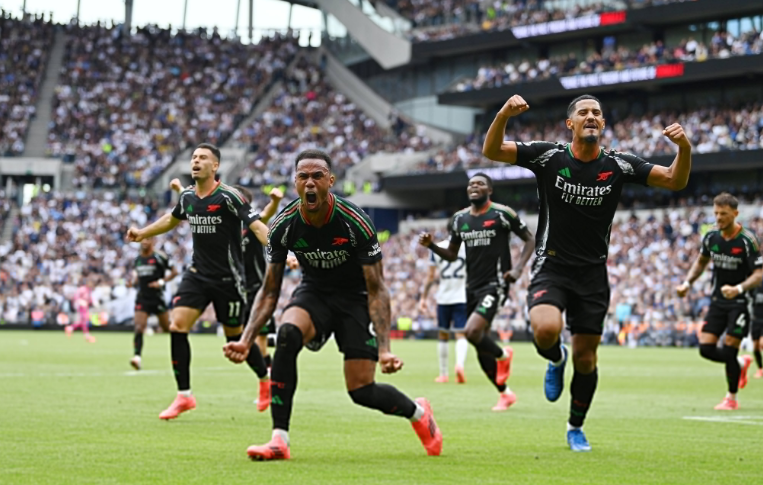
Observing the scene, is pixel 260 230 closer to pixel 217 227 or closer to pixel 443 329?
pixel 217 227

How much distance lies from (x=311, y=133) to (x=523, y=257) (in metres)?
49.7

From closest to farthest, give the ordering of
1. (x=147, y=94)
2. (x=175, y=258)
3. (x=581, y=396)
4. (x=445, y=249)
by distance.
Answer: (x=581, y=396) < (x=445, y=249) < (x=175, y=258) < (x=147, y=94)

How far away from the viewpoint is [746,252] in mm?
14094

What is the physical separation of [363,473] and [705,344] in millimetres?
7791

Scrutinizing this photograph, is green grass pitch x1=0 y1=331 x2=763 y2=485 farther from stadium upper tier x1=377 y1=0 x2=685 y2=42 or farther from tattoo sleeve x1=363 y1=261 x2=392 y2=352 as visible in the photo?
stadium upper tier x1=377 y1=0 x2=685 y2=42

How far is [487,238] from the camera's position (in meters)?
14.8

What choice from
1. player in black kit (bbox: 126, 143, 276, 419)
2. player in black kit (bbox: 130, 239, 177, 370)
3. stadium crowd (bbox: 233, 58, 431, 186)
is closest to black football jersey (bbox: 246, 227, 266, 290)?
player in black kit (bbox: 126, 143, 276, 419)

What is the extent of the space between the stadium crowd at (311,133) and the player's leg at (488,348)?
4433 centimetres

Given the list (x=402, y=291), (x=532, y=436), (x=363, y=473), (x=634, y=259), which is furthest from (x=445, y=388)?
(x=402, y=291)

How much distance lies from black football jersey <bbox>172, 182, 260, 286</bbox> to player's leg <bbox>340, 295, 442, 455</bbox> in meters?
3.51

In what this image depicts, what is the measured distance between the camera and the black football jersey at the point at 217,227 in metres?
12.1

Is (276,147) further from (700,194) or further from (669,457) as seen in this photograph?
(669,457)

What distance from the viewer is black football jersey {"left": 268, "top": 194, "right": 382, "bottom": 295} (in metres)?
8.36

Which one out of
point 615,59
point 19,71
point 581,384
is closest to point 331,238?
point 581,384
